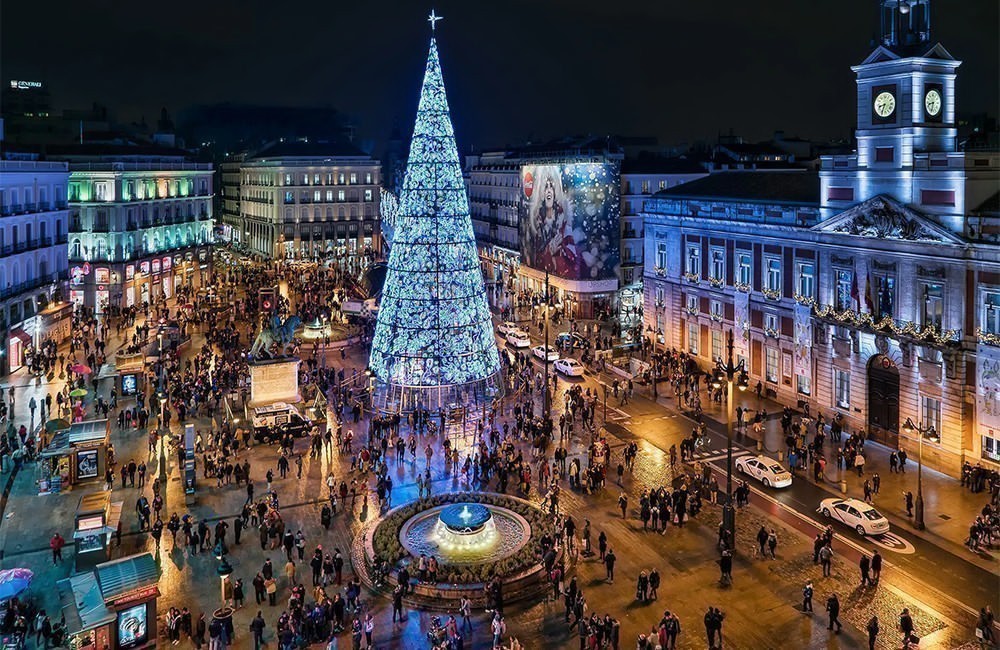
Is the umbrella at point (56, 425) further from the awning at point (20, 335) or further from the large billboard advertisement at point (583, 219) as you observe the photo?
the large billboard advertisement at point (583, 219)

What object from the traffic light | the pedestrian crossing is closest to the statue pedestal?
the traffic light

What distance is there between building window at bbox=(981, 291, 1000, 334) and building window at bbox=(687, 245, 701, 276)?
68.3 ft

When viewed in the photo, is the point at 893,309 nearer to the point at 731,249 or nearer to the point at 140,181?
the point at 731,249

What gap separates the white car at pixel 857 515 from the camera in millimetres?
27672

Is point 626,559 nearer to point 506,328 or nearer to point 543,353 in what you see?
point 543,353

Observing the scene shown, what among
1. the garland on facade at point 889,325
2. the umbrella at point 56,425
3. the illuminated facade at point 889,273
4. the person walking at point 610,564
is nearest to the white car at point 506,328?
the illuminated facade at point 889,273

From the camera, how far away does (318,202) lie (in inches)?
4277

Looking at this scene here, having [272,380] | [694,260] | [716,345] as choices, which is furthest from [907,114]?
[272,380]

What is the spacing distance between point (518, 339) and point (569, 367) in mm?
8940

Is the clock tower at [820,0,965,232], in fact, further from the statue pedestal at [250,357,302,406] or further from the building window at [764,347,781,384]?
the statue pedestal at [250,357,302,406]

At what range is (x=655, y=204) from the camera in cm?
5728

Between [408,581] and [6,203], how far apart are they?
138 ft

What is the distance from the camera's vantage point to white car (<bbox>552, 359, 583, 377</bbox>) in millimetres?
50812

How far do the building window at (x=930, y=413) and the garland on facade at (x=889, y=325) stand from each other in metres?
2.71
